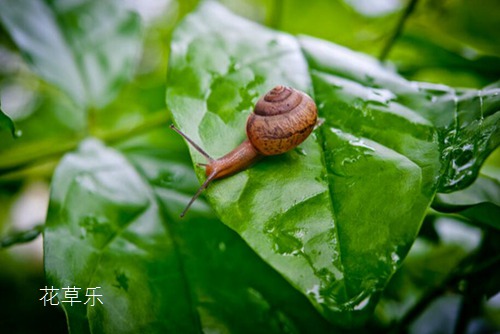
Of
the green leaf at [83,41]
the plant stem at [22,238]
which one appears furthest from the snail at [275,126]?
the green leaf at [83,41]

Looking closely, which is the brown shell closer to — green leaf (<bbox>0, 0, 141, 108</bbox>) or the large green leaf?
the large green leaf

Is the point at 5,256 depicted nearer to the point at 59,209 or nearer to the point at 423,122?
the point at 59,209

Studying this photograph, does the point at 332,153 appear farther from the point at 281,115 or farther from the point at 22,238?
the point at 22,238

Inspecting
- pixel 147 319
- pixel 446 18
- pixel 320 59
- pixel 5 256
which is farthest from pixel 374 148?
pixel 5 256

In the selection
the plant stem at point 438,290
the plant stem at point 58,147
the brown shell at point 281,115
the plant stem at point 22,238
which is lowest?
the plant stem at point 438,290

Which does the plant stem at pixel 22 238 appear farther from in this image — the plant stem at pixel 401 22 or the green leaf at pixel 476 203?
the plant stem at pixel 401 22

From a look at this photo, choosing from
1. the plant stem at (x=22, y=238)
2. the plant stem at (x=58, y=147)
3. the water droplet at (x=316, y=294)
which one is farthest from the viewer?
the plant stem at (x=58, y=147)

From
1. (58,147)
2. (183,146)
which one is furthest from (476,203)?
(58,147)

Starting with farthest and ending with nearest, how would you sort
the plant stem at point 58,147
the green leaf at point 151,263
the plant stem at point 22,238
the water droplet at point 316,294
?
the plant stem at point 58,147 → the plant stem at point 22,238 → the green leaf at point 151,263 → the water droplet at point 316,294
